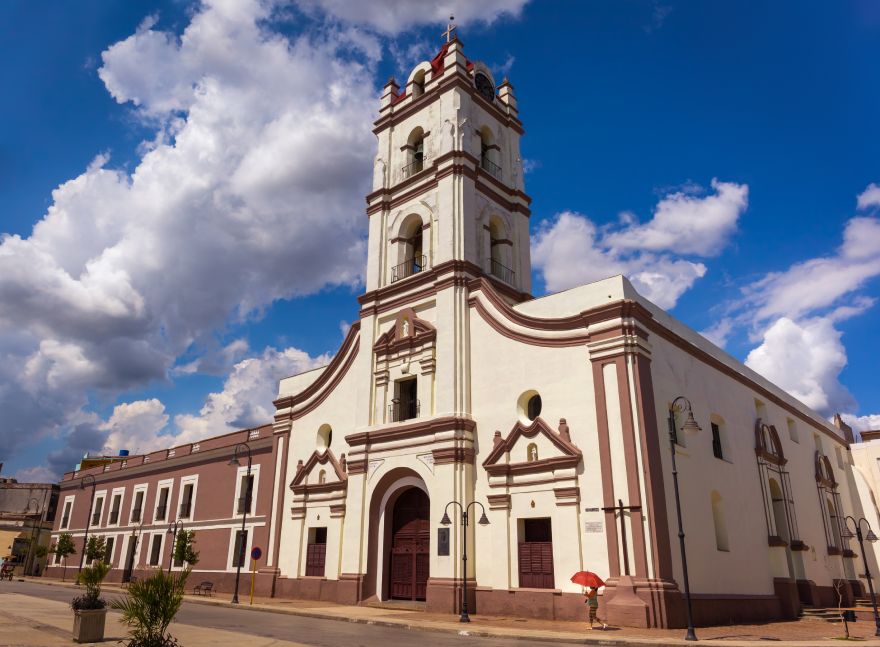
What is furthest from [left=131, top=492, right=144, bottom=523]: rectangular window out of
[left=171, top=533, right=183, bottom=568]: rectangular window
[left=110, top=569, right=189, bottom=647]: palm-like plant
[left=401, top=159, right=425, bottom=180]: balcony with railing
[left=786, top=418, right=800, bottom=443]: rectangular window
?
[left=786, top=418, right=800, bottom=443]: rectangular window

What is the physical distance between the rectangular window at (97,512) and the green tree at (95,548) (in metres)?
2.51

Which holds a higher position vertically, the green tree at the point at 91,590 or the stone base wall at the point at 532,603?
the green tree at the point at 91,590

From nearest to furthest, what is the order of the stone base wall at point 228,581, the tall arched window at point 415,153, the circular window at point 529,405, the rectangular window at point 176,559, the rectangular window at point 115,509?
1. the circular window at point 529,405
2. the stone base wall at point 228,581
3. the tall arched window at point 415,153
4. the rectangular window at point 176,559
5. the rectangular window at point 115,509

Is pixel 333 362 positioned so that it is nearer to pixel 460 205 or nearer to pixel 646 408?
pixel 460 205

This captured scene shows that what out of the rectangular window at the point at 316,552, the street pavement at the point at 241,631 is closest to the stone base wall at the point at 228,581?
the rectangular window at the point at 316,552

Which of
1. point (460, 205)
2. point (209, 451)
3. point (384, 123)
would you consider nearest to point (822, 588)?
point (460, 205)

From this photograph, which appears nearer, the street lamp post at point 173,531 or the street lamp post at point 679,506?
the street lamp post at point 679,506

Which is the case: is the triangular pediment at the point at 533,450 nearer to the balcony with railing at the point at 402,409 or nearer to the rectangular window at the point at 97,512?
the balcony with railing at the point at 402,409

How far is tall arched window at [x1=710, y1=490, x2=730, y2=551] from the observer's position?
920 inches

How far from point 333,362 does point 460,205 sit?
967cm

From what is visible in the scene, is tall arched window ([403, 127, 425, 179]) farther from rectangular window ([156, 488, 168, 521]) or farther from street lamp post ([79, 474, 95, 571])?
street lamp post ([79, 474, 95, 571])

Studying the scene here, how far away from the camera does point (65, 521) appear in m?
53.4

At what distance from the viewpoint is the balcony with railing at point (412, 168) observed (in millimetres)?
31844

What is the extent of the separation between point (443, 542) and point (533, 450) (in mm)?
4649
